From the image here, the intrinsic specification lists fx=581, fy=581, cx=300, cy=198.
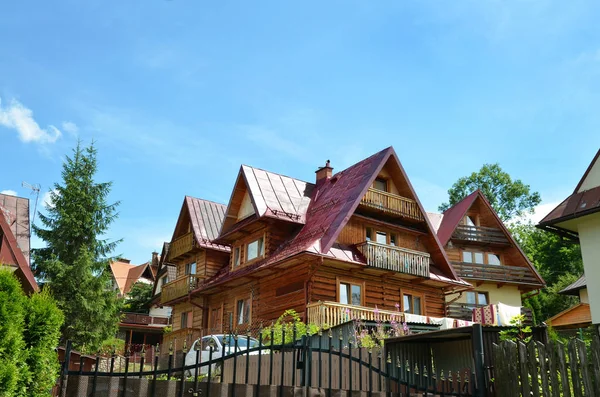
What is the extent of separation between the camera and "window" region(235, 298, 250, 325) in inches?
1009

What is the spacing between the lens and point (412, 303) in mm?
25828

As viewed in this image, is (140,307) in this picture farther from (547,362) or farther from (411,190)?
(547,362)

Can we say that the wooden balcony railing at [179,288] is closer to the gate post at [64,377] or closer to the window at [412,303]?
the window at [412,303]

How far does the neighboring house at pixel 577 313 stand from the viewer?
98.2ft

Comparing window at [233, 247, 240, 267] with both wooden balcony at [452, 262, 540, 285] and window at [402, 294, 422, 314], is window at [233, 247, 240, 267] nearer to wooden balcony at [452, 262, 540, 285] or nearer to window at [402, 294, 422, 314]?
window at [402, 294, 422, 314]

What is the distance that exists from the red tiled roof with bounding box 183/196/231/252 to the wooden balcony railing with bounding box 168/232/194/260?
817 mm

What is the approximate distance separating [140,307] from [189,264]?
22.0 m

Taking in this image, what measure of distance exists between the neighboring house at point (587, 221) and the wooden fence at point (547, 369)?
9581 mm

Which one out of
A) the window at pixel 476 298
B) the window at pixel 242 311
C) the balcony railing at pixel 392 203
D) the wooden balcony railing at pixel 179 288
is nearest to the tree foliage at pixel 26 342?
the balcony railing at pixel 392 203

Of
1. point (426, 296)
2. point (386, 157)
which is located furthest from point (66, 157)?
point (426, 296)

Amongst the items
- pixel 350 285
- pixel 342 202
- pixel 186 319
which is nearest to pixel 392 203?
pixel 342 202

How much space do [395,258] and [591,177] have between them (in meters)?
9.09

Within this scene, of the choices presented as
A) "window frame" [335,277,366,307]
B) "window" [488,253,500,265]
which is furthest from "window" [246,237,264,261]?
"window" [488,253,500,265]

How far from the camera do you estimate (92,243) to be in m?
32.5
